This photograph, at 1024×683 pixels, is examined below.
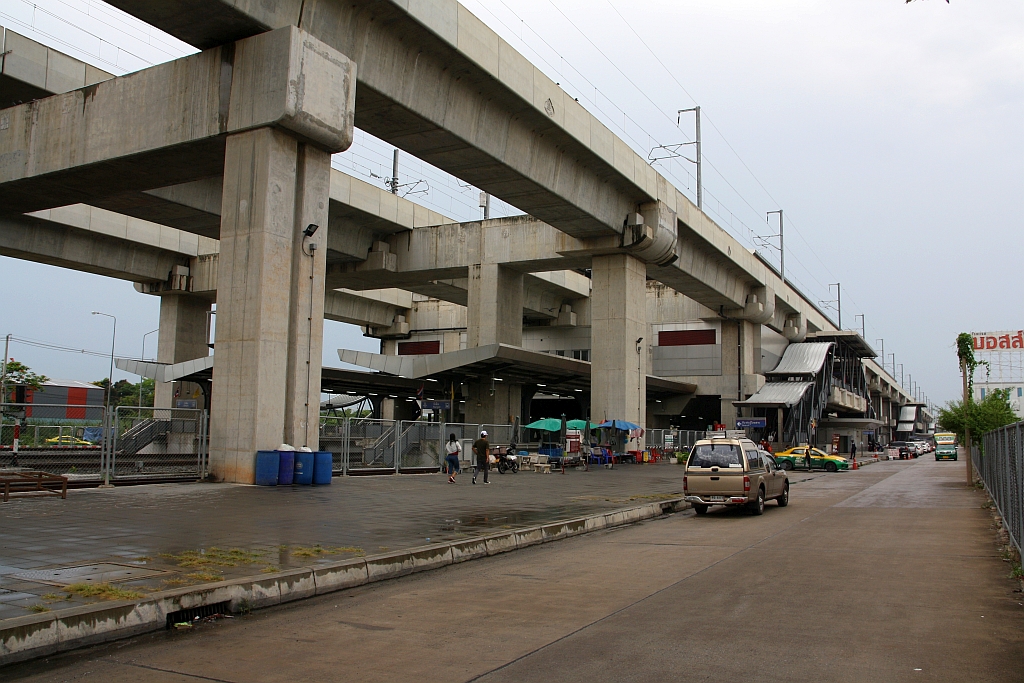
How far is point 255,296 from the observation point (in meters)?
20.6

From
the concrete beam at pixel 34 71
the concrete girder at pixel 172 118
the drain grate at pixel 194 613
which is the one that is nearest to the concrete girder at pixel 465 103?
the concrete girder at pixel 172 118

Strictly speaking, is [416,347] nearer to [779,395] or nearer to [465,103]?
[779,395]

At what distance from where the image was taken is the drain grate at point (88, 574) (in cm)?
817

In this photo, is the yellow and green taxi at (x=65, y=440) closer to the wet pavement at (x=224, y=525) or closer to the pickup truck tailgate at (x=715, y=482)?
the wet pavement at (x=224, y=525)

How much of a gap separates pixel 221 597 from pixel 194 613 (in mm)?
316

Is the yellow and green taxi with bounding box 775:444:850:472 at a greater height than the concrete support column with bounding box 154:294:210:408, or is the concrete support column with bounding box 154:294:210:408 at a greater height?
the concrete support column with bounding box 154:294:210:408

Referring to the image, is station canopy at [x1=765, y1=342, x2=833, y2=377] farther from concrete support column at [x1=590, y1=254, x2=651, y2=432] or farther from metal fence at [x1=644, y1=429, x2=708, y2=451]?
concrete support column at [x1=590, y1=254, x2=651, y2=432]

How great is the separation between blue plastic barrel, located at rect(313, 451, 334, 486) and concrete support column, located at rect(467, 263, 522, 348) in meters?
23.7

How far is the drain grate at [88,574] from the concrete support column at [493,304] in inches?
1432

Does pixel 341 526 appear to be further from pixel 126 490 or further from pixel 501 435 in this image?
pixel 501 435

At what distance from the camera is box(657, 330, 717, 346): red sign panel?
65.5 metres

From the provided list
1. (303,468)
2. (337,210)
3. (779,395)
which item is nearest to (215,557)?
(303,468)

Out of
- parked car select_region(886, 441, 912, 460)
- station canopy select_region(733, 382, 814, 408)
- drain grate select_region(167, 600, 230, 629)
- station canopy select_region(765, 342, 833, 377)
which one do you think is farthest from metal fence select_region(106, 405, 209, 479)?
parked car select_region(886, 441, 912, 460)

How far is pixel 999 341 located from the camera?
282 feet
